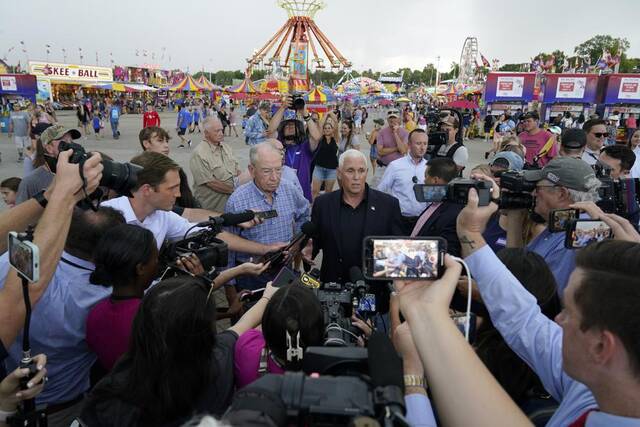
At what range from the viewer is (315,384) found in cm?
92

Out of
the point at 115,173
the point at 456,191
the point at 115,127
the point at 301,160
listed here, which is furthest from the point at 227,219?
the point at 115,127

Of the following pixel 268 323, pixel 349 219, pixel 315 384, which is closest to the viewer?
pixel 315 384

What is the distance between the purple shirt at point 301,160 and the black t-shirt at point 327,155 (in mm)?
848

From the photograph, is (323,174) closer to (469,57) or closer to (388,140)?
(388,140)

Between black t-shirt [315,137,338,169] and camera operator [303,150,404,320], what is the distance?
13.6 feet

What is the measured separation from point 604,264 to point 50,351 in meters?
2.33

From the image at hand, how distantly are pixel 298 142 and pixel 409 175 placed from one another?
2.14m

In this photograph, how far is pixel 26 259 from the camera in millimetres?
1510

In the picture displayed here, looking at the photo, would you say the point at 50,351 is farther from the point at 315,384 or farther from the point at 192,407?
the point at 315,384

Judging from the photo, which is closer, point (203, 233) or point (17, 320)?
point (17, 320)

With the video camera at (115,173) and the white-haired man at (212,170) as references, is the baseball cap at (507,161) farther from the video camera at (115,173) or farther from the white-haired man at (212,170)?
the video camera at (115,173)

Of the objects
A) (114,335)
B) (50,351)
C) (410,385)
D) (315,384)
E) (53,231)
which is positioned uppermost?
(53,231)

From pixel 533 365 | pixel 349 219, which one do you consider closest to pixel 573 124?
pixel 349 219

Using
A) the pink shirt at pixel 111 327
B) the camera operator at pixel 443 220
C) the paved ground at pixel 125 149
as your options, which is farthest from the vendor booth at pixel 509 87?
the pink shirt at pixel 111 327
